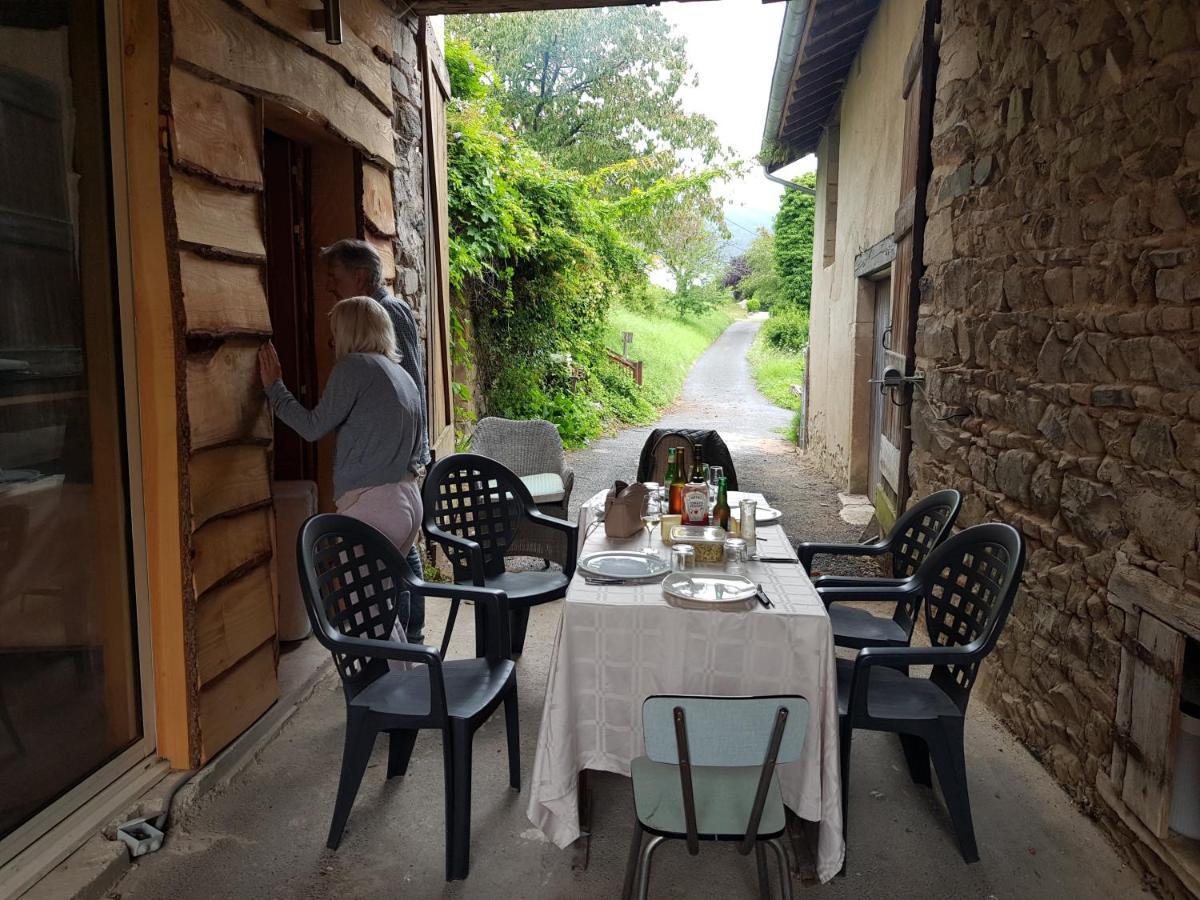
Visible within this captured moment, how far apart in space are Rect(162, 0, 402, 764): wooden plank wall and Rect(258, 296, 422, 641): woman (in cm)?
19

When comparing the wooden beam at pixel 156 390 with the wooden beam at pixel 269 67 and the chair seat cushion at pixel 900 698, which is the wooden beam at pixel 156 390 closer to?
the wooden beam at pixel 269 67

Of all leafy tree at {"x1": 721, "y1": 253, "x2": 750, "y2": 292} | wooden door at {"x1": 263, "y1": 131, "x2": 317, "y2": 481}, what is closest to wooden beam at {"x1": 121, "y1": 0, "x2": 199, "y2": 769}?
wooden door at {"x1": 263, "y1": 131, "x2": 317, "y2": 481}

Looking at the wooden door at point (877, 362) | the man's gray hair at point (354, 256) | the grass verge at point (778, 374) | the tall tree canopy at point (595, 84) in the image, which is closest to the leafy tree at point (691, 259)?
the tall tree canopy at point (595, 84)

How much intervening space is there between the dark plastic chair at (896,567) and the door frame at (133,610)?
2233 millimetres

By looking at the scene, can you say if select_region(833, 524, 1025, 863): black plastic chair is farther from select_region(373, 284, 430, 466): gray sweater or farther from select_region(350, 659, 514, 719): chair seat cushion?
select_region(373, 284, 430, 466): gray sweater

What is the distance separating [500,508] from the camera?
407 cm

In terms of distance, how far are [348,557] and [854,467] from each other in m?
5.93

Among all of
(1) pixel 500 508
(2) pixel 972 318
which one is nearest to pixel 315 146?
(1) pixel 500 508

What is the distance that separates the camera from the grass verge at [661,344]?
664 inches

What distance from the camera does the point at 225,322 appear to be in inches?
115

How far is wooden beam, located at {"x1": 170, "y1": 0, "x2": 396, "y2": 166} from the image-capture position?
2.73 metres

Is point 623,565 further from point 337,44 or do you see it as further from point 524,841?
point 337,44

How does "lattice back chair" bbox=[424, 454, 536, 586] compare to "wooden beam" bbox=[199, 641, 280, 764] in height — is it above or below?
above

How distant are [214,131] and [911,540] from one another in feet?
9.57
